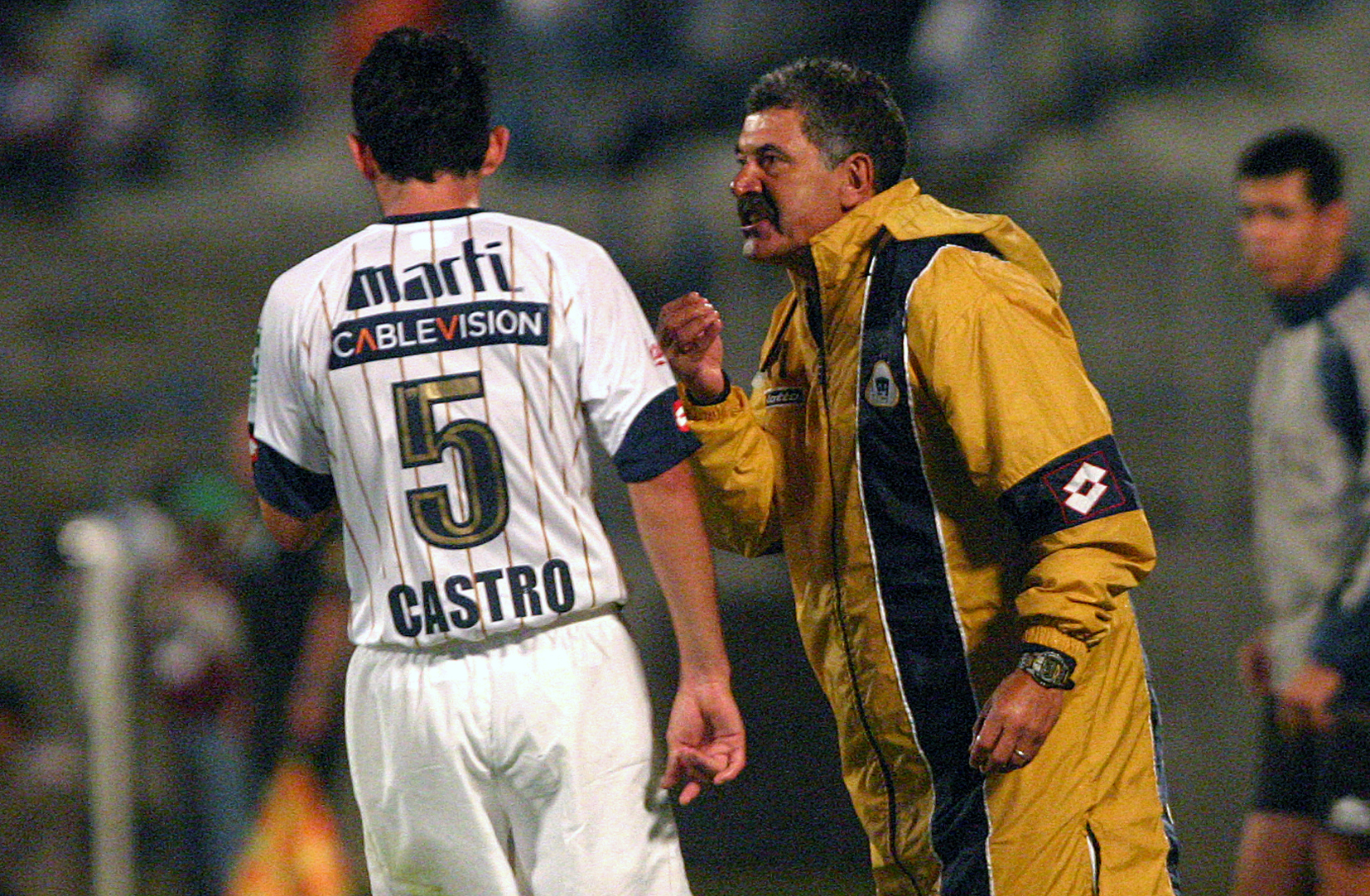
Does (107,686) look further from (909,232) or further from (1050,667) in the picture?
(1050,667)

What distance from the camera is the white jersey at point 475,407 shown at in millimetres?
2148

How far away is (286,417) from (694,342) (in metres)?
0.64

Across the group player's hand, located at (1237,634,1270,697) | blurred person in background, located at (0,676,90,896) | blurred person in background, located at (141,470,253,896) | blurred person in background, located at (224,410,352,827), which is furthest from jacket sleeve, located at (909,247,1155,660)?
blurred person in background, located at (0,676,90,896)

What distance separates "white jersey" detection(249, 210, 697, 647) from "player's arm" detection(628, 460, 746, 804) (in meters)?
0.05

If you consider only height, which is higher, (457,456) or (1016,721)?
(457,456)

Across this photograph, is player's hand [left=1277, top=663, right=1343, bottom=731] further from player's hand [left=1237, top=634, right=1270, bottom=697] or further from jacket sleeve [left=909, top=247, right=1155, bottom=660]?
jacket sleeve [left=909, top=247, right=1155, bottom=660]

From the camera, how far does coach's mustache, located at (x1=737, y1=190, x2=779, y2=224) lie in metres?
2.63

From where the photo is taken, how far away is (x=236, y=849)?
17.4 feet

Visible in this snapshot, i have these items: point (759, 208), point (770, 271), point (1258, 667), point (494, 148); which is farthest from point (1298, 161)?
point (494, 148)

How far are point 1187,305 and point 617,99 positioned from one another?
2255 mm

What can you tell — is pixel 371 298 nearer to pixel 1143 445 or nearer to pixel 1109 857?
pixel 1109 857

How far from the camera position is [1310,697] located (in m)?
3.84

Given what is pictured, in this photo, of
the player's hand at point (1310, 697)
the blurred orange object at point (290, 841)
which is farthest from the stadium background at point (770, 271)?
the blurred orange object at point (290, 841)

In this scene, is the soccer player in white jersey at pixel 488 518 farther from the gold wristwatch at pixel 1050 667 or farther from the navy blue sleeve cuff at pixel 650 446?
the gold wristwatch at pixel 1050 667
